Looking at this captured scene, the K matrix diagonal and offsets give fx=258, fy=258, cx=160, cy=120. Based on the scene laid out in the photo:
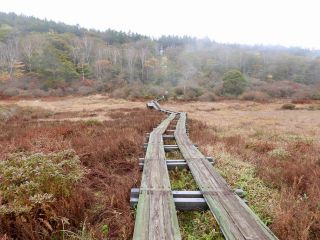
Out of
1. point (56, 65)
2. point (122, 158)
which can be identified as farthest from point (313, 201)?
point (56, 65)

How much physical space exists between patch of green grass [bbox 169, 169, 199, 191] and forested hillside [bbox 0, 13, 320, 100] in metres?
40.7

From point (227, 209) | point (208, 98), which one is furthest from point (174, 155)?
point (208, 98)

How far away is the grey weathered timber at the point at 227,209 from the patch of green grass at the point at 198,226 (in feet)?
0.52

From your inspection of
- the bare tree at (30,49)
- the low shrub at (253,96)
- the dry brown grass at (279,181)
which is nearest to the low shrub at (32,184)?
the dry brown grass at (279,181)

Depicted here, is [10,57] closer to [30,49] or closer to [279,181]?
[30,49]

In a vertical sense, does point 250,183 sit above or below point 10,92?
above

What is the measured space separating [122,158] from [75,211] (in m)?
3.06

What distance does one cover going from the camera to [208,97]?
45.3 m

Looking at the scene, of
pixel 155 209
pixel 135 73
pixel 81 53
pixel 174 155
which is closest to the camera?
pixel 155 209

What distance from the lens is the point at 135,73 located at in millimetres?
79625

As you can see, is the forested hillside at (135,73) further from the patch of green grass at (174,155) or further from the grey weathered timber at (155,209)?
the grey weathered timber at (155,209)

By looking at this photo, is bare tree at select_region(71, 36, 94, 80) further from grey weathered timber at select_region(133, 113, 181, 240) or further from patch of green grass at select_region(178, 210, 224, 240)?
patch of green grass at select_region(178, 210, 224, 240)

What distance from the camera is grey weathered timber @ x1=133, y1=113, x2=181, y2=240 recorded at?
9.61ft

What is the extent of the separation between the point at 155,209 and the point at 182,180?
1.68 metres
